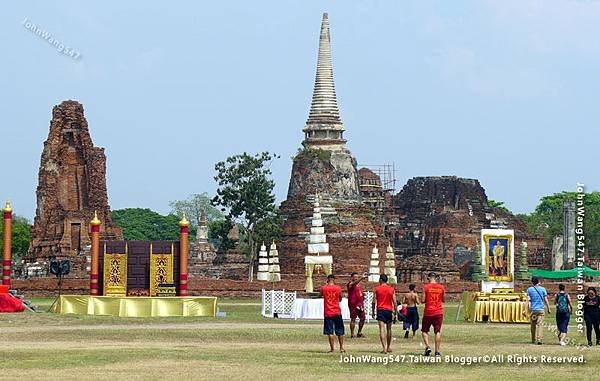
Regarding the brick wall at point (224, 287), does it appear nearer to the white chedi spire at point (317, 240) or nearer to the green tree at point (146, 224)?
the white chedi spire at point (317, 240)

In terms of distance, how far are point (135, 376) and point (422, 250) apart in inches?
2980

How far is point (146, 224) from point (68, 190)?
7586cm

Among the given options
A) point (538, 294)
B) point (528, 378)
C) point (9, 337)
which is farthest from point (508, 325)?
point (528, 378)

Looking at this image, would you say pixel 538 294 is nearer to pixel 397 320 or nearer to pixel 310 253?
pixel 397 320

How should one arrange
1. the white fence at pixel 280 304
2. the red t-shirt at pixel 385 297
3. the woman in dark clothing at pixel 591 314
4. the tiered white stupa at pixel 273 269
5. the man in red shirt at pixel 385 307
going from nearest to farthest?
the man in red shirt at pixel 385 307, the red t-shirt at pixel 385 297, the woman in dark clothing at pixel 591 314, the white fence at pixel 280 304, the tiered white stupa at pixel 273 269

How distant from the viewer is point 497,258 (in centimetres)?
4866

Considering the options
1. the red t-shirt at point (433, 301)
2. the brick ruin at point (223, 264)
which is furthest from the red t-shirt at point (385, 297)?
the brick ruin at point (223, 264)

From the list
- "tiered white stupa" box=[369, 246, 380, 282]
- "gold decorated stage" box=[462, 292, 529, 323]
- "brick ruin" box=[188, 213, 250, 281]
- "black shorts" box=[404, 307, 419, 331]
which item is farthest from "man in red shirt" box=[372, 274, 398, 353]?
"brick ruin" box=[188, 213, 250, 281]

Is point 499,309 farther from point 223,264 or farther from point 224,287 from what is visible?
point 223,264

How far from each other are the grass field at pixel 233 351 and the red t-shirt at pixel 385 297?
83cm

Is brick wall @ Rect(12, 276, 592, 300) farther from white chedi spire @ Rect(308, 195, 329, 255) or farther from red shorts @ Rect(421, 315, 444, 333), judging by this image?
red shorts @ Rect(421, 315, 444, 333)

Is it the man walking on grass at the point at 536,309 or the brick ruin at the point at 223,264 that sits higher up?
the brick ruin at the point at 223,264

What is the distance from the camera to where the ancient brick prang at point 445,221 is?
324 ft

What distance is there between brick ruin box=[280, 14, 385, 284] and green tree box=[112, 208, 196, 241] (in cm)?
5184
